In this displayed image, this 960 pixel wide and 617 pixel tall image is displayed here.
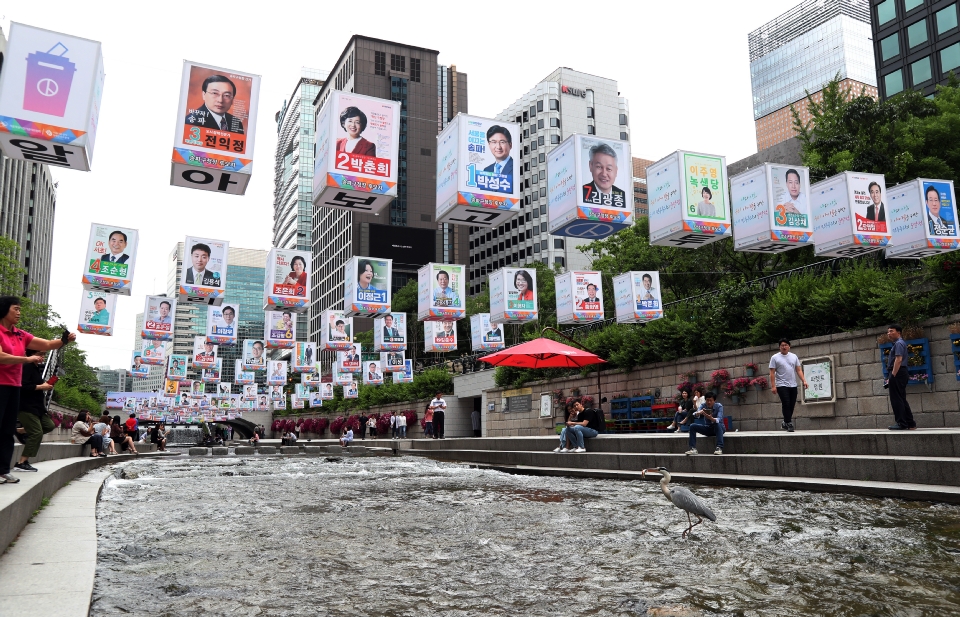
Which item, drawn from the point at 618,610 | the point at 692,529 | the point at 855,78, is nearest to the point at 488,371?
the point at 692,529

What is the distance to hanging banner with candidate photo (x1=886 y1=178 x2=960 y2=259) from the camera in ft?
54.1

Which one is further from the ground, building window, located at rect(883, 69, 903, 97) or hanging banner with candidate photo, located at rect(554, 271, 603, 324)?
building window, located at rect(883, 69, 903, 97)

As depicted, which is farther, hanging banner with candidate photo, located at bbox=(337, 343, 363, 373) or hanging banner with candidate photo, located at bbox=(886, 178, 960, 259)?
hanging banner with candidate photo, located at bbox=(337, 343, 363, 373)

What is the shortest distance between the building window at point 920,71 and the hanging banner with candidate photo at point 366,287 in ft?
149

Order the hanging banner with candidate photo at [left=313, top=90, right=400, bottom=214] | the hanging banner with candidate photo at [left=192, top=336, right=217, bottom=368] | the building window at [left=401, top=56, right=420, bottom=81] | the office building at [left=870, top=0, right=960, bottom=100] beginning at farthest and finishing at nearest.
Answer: the building window at [left=401, top=56, right=420, bottom=81], the office building at [left=870, top=0, right=960, bottom=100], the hanging banner with candidate photo at [left=192, top=336, right=217, bottom=368], the hanging banner with candidate photo at [left=313, top=90, right=400, bottom=214]

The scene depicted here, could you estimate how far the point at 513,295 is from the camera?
2480cm

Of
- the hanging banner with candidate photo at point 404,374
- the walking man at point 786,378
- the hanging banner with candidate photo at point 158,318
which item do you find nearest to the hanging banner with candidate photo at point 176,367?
the hanging banner with candidate photo at point 404,374

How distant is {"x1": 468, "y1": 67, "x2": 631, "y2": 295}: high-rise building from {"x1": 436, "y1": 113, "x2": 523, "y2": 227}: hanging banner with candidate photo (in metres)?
86.9

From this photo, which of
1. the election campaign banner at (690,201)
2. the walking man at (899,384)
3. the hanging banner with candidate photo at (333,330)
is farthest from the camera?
the hanging banner with candidate photo at (333,330)

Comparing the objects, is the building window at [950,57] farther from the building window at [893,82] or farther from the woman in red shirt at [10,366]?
the woman in red shirt at [10,366]

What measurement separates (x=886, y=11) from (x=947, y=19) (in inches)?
224

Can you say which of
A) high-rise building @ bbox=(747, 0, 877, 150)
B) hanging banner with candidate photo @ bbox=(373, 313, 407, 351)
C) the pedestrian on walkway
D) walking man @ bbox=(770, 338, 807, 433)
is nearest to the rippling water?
the pedestrian on walkway

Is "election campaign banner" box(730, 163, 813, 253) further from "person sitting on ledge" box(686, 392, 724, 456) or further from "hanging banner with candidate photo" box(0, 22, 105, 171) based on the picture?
"hanging banner with candidate photo" box(0, 22, 105, 171)

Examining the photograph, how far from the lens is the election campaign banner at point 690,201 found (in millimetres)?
14070
